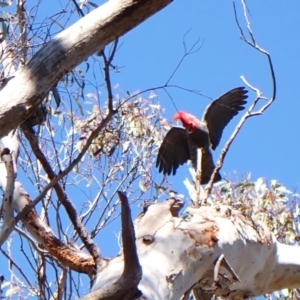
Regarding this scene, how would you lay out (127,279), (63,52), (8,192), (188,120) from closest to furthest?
(127,279), (63,52), (8,192), (188,120)

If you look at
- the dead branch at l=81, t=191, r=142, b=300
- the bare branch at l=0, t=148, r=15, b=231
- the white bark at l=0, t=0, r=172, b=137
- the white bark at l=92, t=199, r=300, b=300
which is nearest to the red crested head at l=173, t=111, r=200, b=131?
the white bark at l=92, t=199, r=300, b=300

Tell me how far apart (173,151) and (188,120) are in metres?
0.22

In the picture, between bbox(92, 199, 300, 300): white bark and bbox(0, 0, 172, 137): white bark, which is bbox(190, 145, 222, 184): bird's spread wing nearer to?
bbox(92, 199, 300, 300): white bark

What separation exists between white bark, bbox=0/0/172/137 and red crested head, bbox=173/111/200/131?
8.32 ft

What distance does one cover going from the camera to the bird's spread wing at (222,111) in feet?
12.4

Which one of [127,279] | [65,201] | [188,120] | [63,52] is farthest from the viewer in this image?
[188,120]

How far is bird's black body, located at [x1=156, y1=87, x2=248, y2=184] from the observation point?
12.5 feet

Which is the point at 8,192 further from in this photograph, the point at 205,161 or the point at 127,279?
the point at 205,161

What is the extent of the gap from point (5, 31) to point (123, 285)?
1.09 m

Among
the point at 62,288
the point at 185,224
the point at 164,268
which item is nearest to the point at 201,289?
the point at 185,224

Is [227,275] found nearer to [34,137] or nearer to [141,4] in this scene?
[34,137]

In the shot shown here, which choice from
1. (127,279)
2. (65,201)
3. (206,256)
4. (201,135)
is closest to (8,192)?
(65,201)

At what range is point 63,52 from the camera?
1.18 m

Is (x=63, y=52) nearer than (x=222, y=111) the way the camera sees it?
Yes
